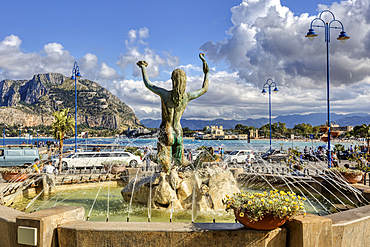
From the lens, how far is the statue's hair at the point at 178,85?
343 inches

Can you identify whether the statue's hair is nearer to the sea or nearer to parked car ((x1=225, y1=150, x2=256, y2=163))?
the sea

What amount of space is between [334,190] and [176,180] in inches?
243

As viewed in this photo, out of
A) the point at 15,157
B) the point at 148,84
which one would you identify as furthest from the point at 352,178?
the point at 15,157

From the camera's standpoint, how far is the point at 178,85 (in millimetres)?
8727

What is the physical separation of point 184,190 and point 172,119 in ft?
7.64

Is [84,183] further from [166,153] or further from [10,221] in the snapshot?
[10,221]

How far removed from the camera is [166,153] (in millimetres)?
8914

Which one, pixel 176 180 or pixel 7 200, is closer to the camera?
pixel 176 180

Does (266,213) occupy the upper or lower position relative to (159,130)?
lower

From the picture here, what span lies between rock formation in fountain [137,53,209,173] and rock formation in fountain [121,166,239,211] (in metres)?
0.67

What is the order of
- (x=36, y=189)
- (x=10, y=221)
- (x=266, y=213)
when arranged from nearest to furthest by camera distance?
(x=266, y=213) < (x=10, y=221) < (x=36, y=189)

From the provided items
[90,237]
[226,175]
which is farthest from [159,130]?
[90,237]

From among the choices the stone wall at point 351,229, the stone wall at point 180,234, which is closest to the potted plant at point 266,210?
the stone wall at point 180,234

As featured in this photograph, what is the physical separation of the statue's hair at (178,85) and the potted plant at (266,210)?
5.24 meters
